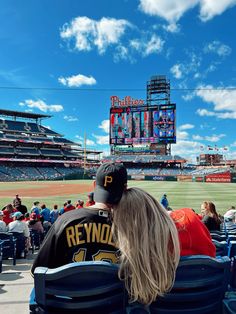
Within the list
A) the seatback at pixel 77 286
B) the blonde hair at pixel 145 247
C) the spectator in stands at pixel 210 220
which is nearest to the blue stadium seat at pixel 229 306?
the blonde hair at pixel 145 247

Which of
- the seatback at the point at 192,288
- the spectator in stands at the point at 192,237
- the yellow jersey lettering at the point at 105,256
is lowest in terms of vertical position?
the seatback at the point at 192,288

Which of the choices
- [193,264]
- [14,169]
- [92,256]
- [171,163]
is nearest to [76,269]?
[92,256]

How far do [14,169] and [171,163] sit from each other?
148ft

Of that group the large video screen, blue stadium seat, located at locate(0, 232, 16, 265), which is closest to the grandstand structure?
the large video screen

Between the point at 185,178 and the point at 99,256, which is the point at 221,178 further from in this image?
the point at 99,256

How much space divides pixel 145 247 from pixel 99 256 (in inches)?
17.1

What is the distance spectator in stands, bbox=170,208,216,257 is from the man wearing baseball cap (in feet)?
1.80

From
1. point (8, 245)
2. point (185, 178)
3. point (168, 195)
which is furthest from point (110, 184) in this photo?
point (185, 178)

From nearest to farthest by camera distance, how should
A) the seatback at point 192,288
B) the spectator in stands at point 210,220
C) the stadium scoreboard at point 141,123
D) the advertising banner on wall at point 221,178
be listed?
1. the seatback at point 192,288
2. the spectator in stands at point 210,220
3. the advertising banner on wall at point 221,178
4. the stadium scoreboard at point 141,123

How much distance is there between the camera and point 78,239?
2.01 meters

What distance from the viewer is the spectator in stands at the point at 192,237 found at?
87.0 inches

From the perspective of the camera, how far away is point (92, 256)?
6.77ft

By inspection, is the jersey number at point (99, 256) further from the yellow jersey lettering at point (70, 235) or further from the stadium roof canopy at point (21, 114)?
the stadium roof canopy at point (21, 114)

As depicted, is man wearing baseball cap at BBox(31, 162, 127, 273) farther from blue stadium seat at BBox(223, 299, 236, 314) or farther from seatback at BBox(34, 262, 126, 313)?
blue stadium seat at BBox(223, 299, 236, 314)
